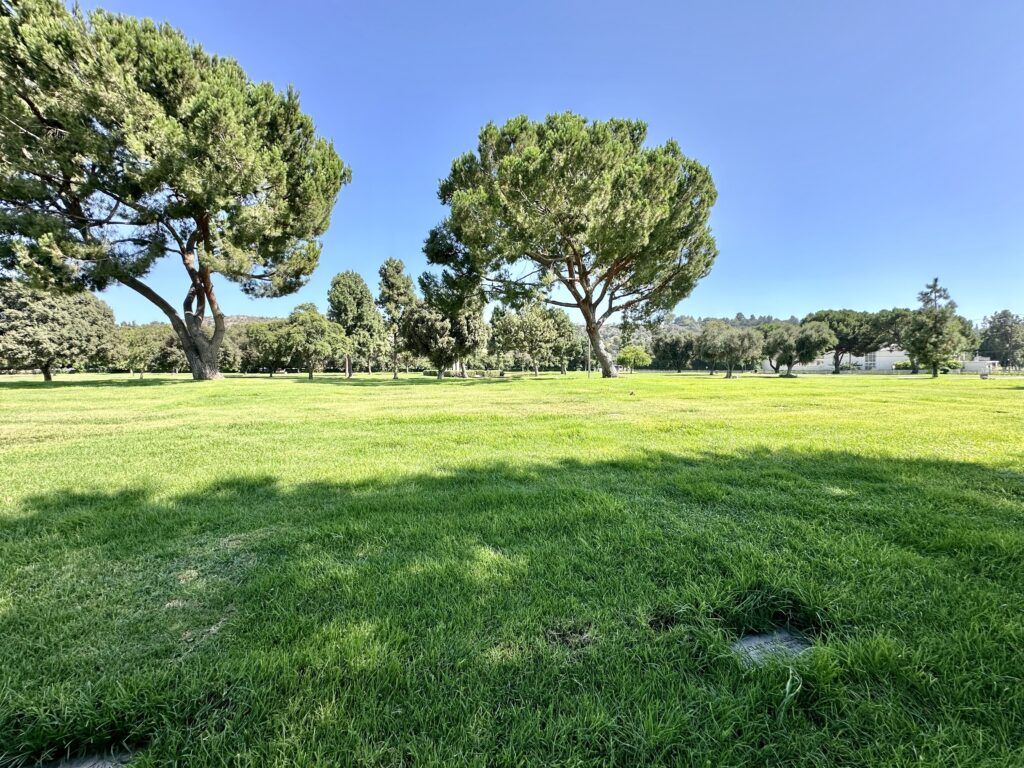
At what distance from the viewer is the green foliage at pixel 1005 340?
7581 cm

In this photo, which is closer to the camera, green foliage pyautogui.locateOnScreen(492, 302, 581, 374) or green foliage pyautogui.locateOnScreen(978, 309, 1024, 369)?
green foliage pyautogui.locateOnScreen(492, 302, 581, 374)

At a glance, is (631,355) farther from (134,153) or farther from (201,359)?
(134,153)

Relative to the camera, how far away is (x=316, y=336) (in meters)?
39.3

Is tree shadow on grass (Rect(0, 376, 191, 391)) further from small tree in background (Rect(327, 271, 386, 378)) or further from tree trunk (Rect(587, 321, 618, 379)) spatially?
small tree in background (Rect(327, 271, 386, 378))

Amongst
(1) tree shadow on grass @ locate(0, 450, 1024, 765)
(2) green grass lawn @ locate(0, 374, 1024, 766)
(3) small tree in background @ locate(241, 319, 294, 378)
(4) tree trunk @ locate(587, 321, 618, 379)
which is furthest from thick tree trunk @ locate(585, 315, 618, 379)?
(3) small tree in background @ locate(241, 319, 294, 378)

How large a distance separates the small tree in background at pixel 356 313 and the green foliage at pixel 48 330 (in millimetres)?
16880

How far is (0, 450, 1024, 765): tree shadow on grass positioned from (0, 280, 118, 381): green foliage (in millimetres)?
33194

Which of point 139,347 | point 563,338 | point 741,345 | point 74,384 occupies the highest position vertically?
point 563,338

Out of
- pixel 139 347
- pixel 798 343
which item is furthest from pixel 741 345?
pixel 139 347

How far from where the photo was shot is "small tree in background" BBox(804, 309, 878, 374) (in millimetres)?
67125

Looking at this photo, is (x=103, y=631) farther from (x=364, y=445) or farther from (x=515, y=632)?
(x=364, y=445)

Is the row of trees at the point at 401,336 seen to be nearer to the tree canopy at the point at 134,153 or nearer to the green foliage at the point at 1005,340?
the tree canopy at the point at 134,153

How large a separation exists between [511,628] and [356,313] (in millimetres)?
41711

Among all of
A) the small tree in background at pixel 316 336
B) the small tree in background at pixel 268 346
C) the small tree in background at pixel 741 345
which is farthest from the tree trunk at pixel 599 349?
the small tree in background at pixel 741 345
